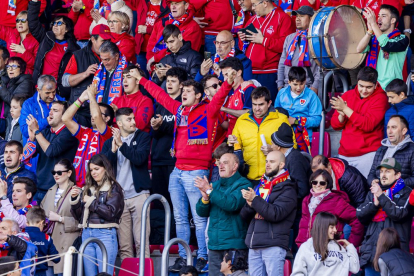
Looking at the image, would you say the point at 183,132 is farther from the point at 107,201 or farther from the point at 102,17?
the point at 102,17

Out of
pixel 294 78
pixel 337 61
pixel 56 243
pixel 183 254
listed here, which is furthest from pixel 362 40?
pixel 56 243

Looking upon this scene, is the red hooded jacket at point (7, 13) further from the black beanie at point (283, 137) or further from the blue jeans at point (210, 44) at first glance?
the black beanie at point (283, 137)

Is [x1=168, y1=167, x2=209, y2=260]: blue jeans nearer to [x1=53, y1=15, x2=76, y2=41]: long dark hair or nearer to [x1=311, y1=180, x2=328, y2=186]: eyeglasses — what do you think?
[x1=311, y1=180, x2=328, y2=186]: eyeglasses

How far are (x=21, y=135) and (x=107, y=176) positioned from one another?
10.4 ft

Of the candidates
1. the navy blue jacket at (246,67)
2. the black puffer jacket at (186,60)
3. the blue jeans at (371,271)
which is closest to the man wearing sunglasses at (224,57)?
the navy blue jacket at (246,67)

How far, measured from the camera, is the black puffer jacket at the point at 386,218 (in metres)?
8.81

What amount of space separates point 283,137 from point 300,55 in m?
2.47

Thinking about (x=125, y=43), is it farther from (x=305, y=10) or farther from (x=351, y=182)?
(x=351, y=182)

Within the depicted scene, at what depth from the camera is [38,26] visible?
1498 cm

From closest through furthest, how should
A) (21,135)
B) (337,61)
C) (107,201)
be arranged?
(107,201)
(337,61)
(21,135)

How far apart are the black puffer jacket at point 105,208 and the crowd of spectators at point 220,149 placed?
17mm

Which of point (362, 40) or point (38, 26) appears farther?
point (38, 26)

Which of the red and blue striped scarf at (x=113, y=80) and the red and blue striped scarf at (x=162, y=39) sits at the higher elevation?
the red and blue striped scarf at (x=162, y=39)

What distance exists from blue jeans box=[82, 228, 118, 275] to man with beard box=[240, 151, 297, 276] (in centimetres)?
159
